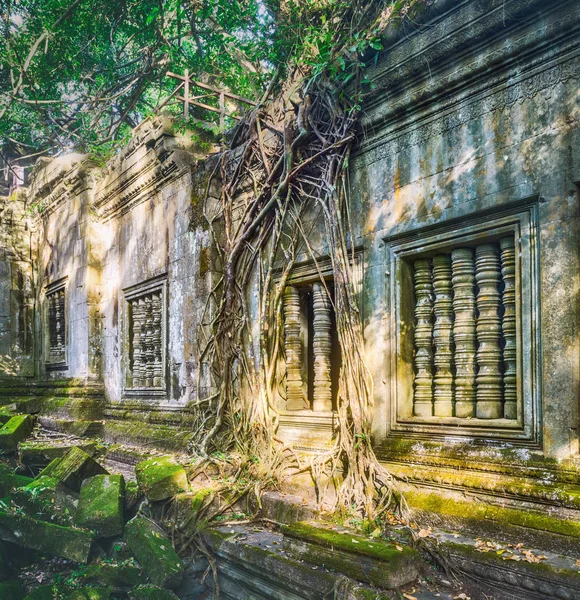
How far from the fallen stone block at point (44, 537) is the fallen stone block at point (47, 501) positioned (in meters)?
0.52

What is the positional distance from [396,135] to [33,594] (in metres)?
4.27

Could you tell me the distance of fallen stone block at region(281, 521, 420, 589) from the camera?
10.4ft

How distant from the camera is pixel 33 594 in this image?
12.1ft

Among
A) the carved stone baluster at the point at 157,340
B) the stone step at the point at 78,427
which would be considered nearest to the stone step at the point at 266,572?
the carved stone baluster at the point at 157,340

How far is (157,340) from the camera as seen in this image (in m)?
7.45

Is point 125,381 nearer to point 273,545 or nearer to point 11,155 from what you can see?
point 273,545

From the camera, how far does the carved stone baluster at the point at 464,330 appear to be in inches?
161

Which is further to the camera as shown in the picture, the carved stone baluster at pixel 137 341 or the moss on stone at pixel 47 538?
the carved stone baluster at pixel 137 341

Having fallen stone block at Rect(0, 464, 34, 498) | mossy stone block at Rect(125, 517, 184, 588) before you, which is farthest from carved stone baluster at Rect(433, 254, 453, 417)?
fallen stone block at Rect(0, 464, 34, 498)

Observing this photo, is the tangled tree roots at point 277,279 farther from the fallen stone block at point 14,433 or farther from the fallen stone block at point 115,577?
the fallen stone block at point 14,433

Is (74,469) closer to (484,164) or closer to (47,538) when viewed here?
(47,538)

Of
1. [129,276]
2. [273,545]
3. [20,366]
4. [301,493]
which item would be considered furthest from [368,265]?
[20,366]

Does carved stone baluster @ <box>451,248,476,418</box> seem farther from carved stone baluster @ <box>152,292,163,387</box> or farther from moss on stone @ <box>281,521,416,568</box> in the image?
carved stone baluster @ <box>152,292,163,387</box>

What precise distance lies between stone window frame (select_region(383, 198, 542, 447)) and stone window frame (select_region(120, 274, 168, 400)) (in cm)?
349
